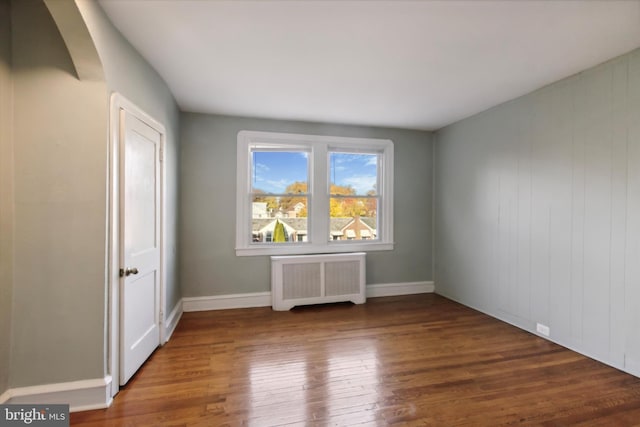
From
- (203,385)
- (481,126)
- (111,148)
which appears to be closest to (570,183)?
(481,126)

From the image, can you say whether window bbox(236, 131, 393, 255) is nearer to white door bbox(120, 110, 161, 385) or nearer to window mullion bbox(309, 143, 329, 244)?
window mullion bbox(309, 143, 329, 244)

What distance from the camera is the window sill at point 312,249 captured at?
3885 mm

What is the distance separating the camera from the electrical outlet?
9.46 feet

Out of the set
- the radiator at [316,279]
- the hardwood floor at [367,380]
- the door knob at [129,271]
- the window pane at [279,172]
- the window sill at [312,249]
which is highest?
the window pane at [279,172]

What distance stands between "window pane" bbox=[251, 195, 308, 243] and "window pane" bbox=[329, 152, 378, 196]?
1.90 ft

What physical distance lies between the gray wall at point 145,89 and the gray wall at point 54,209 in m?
0.24

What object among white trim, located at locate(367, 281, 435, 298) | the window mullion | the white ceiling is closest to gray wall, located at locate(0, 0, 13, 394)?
the white ceiling

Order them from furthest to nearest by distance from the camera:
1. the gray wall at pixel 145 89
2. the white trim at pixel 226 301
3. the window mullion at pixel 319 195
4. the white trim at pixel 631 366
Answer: the window mullion at pixel 319 195 → the white trim at pixel 226 301 → the white trim at pixel 631 366 → the gray wall at pixel 145 89

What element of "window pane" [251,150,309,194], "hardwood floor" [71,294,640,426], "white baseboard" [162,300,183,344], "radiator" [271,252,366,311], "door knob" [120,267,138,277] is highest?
"window pane" [251,150,309,194]

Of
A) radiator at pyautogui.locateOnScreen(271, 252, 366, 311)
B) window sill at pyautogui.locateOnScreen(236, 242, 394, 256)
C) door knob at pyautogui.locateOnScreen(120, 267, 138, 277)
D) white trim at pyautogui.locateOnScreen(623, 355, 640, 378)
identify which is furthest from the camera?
window sill at pyautogui.locateOnScreen(236, 242, 394, 256)

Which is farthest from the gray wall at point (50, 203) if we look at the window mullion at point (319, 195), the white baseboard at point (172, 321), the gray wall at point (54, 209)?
the window mullion at point (319, 195)

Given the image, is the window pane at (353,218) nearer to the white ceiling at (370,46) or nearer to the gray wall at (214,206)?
the gray wall at (214,206)

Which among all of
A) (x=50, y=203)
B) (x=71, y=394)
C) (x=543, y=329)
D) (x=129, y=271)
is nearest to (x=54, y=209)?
(x=50, y=203)

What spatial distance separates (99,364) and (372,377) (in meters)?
1.90
